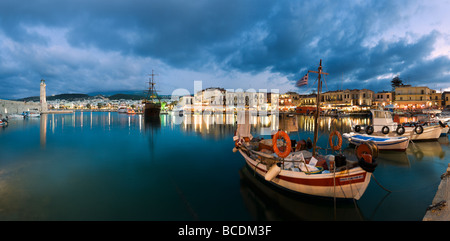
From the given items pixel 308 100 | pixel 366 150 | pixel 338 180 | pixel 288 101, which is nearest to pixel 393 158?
pixel 366 150

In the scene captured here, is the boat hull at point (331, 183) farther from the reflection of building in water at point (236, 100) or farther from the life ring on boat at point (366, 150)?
the reflection of building in water at point (236, 100)

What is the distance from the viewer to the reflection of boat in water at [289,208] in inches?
269

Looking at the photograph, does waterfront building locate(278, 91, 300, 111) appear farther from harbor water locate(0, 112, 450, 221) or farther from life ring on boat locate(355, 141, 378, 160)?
life ring on boat locate(355, 141, 378, 160)

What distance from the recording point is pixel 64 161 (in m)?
14.6

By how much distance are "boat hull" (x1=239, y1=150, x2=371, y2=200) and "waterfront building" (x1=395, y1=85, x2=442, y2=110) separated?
8855 cm

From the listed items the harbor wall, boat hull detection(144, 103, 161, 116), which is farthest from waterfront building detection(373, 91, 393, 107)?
the harbor wall

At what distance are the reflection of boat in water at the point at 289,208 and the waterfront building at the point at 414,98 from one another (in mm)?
88881

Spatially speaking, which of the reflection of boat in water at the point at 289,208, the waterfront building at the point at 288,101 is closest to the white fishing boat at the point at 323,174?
the reflection of boat in water at the point at 289,208

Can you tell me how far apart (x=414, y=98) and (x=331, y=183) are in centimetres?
9123

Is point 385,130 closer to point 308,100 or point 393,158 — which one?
point 393,158
